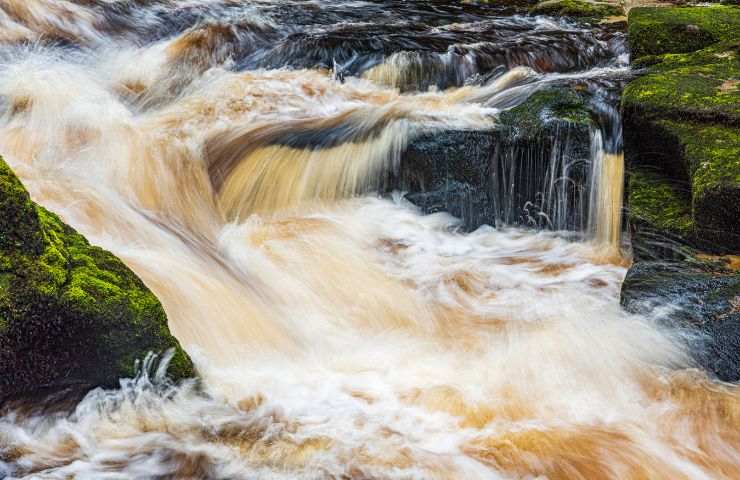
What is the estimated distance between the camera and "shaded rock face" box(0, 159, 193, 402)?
10.8 feet

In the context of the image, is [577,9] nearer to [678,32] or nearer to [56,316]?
[678,32]

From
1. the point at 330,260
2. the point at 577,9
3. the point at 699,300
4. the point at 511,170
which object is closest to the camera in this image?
the point at 699,300

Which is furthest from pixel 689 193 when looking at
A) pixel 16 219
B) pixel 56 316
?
pixel 16 219

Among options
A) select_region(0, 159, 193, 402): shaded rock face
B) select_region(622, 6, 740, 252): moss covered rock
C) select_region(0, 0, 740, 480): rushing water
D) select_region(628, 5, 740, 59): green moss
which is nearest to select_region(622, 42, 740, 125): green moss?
select_region(622, 6, 740, 252): moss covered rock

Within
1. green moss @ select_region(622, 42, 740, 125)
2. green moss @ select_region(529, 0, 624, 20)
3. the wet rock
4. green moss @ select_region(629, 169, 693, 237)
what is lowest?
the wet rock

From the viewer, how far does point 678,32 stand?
755 cm

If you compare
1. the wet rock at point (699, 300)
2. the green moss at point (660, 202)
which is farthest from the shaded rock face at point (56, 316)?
the green moss at point (660, 202)

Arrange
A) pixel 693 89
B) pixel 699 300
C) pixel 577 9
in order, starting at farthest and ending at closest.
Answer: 1. pixel 577 9
2. pixel 693 89
3. pixel 699 300

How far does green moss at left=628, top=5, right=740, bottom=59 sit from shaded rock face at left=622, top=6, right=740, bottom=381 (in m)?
0.33

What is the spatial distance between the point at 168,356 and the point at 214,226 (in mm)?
2594

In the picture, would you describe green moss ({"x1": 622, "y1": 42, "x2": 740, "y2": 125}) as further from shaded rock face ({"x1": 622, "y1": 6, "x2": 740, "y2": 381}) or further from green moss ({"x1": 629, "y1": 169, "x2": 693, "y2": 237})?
green moss ({"x1": 629, "y1": 169, "x2": 693, "y2": 237})

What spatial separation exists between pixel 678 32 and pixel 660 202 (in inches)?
124

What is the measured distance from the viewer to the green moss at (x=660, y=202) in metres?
5.03

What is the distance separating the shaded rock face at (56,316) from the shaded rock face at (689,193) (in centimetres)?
299
